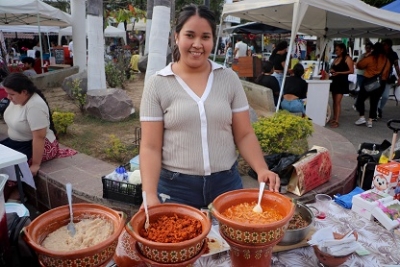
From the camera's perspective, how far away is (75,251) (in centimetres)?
111

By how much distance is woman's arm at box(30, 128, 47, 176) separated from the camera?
11.4 ft

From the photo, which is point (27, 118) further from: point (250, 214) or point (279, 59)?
point (279, 59)

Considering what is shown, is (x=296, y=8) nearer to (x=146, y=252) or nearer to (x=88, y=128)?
(x=88, y=128)

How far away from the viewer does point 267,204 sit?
1506 millimetres

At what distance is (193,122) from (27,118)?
2.42 m

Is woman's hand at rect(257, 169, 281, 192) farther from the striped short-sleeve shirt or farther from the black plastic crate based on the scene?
the black plastic crate

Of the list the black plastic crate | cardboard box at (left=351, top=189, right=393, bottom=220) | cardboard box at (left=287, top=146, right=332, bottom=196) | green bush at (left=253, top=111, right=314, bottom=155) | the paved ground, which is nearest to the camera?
cardboard box at (left=351, top=189, right=393, bottom=220)

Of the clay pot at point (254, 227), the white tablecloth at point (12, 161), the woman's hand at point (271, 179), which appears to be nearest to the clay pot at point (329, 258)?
the woman's hand at point (271, 179)

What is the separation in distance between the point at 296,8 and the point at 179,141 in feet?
15.5

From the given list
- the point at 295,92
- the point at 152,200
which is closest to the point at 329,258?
the point at 152,200

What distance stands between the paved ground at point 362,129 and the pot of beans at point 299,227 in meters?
4.14

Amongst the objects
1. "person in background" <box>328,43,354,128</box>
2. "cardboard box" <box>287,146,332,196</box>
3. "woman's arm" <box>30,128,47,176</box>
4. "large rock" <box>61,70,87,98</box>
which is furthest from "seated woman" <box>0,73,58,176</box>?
"person in background" <box>328,43,354,128</box>

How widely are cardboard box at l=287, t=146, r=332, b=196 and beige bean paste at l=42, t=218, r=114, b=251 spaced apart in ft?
6.93

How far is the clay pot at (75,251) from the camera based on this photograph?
3.67ft
